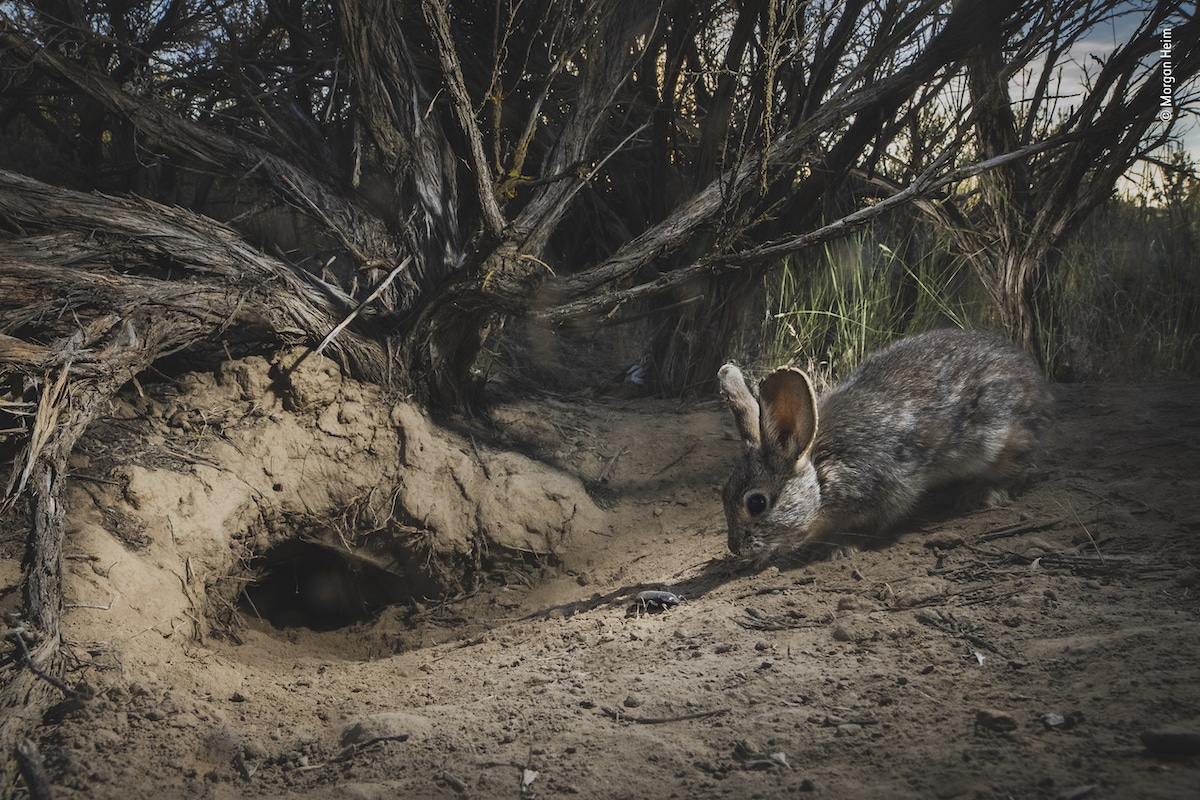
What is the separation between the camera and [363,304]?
4527mm

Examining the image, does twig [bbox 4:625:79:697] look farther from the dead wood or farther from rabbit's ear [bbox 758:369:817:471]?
rabbit's ear [bbox 758:369:817:471]

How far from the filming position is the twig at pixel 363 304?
4.48 metres

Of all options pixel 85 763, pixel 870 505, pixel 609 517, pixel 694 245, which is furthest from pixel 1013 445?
pixel 85 763

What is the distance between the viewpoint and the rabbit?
13.0 feet

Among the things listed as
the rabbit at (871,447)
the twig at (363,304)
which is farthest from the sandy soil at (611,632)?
the twig at (363,304)

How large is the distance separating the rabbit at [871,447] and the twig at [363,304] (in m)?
1.87

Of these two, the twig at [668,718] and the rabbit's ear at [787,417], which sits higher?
the rabbit's ear at [787,417]

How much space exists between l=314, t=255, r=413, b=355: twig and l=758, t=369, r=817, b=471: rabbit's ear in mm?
2091

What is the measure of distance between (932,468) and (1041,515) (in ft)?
1.74

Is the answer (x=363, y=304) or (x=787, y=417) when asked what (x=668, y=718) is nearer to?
(x=787, y=417)

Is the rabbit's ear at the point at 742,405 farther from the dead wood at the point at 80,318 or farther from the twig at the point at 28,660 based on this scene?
the twig at the point at 28,660

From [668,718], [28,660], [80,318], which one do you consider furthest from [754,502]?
[80,318]

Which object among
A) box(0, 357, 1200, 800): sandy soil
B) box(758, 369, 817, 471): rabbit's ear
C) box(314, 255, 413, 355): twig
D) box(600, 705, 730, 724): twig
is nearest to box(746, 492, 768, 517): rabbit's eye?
box(758, 369, 817, 471): rabbit's ear

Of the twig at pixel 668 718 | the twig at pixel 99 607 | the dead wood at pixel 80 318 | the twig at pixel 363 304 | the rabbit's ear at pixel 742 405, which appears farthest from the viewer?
the twig at pixel 363 304
